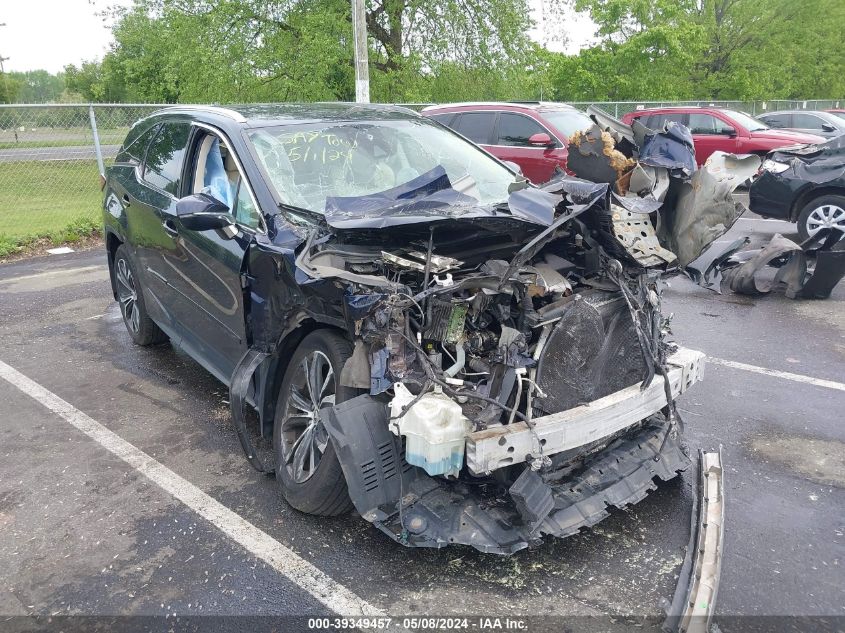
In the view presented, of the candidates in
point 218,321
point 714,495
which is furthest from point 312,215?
point 714,495

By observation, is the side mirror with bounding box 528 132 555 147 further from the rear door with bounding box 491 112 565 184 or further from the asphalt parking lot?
the asphalt parking lot

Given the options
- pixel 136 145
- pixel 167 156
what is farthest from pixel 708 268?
pixel 136 145

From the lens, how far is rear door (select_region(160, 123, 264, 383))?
3781 mm

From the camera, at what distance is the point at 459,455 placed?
107 inches

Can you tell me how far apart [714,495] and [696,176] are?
5.50ft

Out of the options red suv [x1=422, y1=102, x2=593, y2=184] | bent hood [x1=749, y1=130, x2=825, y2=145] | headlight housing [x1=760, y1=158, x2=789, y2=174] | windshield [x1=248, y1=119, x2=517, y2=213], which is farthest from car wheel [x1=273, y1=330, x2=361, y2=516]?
bent hood [x1=749, y1=130, x2=825, y2=145]

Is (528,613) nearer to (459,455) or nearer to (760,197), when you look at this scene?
(459,455)

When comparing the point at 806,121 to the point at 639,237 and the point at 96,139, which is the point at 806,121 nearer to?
the point at 96,139

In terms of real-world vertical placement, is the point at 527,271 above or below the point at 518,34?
below

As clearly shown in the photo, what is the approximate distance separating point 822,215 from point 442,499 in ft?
24.7

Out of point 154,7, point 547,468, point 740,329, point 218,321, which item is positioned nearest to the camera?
point 547,468

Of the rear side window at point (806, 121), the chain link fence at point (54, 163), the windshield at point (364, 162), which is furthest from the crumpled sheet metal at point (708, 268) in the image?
the rear side window at point (806, 121)

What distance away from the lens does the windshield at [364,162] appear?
380cm

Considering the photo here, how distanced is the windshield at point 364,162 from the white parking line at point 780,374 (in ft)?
7.40
